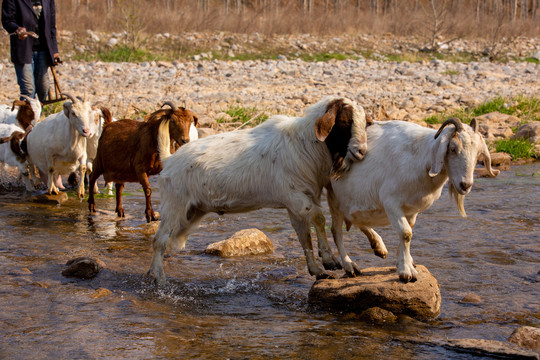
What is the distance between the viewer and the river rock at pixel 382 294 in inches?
199

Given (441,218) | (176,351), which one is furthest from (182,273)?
(441,218)

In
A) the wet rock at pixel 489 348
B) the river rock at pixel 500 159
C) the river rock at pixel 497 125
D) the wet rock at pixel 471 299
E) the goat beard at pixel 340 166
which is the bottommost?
the river rock at pixel 500 159

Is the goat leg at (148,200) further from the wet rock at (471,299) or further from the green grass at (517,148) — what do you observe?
the green grass at (517,148)

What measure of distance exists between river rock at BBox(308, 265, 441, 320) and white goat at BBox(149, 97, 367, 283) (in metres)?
0.29

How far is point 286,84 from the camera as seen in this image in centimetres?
1731

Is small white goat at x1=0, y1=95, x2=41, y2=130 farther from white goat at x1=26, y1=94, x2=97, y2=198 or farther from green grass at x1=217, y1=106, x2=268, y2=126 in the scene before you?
green grass at x1=217, y1=106, x2=268, y2=126

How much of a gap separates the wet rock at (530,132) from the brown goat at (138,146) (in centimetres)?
745

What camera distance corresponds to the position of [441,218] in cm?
837

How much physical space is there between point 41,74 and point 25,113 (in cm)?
73

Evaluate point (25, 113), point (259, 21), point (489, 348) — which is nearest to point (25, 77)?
point (25, 113)

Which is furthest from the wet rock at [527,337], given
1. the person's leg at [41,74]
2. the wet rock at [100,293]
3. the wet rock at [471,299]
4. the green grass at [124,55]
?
the green grass at [124,55]

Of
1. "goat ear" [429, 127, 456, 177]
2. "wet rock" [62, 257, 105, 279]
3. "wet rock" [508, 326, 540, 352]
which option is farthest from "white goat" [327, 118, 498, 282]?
"wet rock" [62, 257, 105, 279]

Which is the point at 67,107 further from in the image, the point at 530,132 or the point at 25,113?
the point at 530,132

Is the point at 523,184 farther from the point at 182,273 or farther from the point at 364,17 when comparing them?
the point at 364,17
